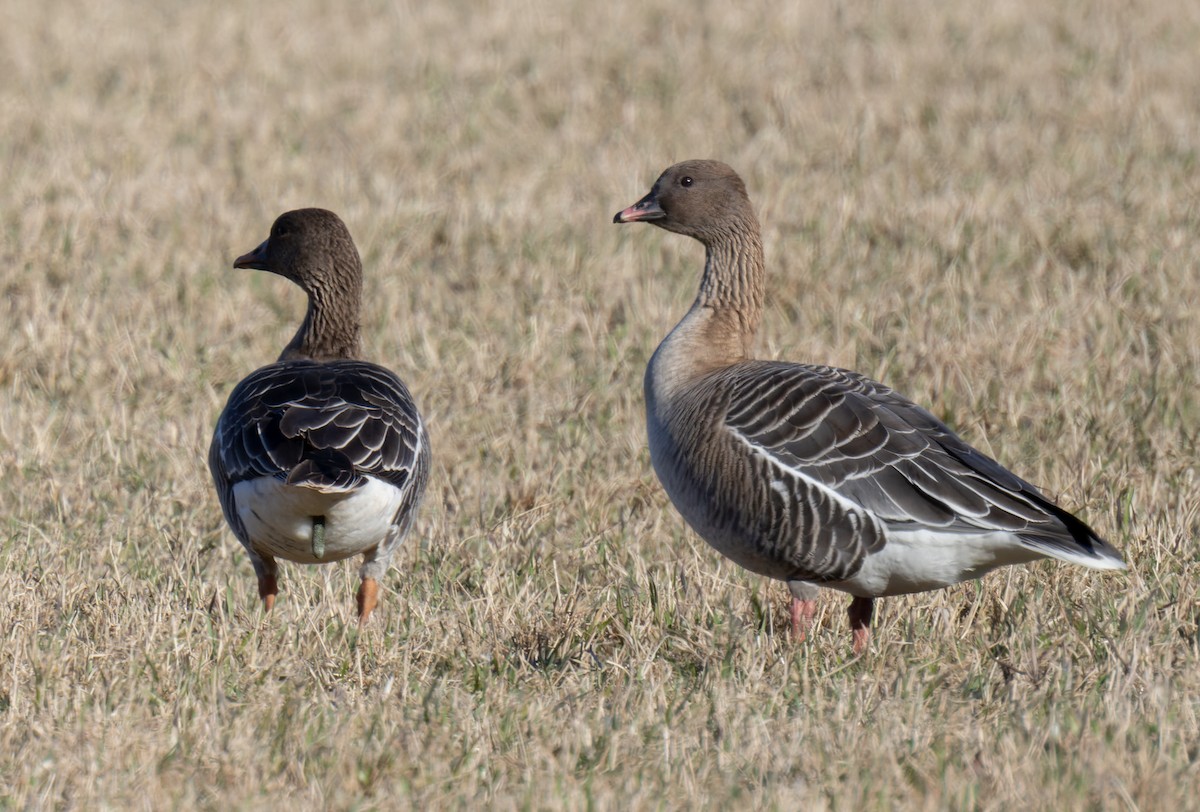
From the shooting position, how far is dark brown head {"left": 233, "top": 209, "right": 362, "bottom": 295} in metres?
6.70

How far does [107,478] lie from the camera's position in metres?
6.93

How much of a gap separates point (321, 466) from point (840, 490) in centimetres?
168

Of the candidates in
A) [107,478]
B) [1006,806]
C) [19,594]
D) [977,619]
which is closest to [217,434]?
[19,594]

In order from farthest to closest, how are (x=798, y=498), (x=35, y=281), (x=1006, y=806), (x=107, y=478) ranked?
(x=35, y=281), (x=107, y=478), (x=798, y=498), (x=1006, y=806)

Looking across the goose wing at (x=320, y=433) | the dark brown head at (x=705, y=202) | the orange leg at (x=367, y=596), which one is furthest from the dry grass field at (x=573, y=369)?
the dark brown head at (x=705, y=202)

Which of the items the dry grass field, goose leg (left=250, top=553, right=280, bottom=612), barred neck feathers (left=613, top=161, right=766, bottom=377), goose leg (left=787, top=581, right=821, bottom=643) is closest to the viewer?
the dry grass field

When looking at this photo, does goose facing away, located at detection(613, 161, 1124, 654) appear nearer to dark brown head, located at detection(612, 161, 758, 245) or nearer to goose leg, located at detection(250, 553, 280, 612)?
dark brown head, located at detection(612, 161, 758, 245)

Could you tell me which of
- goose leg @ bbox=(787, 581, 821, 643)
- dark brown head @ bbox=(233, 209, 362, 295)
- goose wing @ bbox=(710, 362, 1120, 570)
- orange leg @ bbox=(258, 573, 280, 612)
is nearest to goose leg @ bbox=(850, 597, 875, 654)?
goose leg @ bbox=(787, 581, 821, 643)

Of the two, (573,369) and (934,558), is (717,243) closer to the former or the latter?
(934,558)

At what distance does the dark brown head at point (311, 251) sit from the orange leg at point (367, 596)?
1539mm

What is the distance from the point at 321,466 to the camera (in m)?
5.17

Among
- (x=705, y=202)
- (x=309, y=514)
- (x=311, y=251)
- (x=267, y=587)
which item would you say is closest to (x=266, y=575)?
(x=267, y=587)

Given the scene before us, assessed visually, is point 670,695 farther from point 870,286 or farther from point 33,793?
point 870,286

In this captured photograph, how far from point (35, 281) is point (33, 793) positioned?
5.69 m
